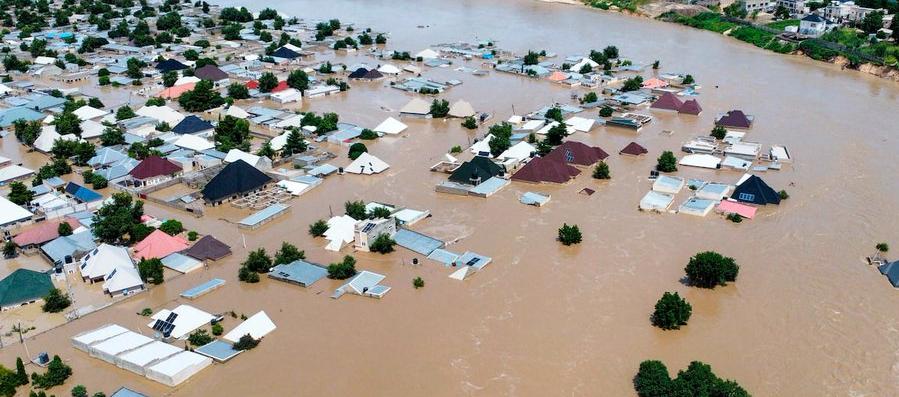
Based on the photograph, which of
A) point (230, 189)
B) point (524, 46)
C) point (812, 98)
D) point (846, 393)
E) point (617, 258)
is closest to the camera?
point (846, 393)

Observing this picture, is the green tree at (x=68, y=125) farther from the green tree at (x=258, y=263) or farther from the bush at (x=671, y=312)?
the bush at (x=671, y=312)

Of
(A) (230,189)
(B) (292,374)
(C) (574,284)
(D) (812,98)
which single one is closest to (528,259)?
(C) (574,284)

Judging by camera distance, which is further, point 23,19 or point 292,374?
point 23,19

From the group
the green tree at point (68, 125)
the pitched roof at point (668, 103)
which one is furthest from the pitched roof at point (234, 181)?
the pitched roof at point (668, 103)

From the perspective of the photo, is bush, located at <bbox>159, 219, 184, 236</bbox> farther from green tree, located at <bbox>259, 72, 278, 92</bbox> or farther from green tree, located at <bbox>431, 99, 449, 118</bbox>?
green tree, located at <bbox>259, 72, 278, 92</bbox>

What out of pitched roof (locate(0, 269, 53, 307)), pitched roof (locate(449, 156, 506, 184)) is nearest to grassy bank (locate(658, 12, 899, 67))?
pitched roof (locate(449, 156, 506, 184))

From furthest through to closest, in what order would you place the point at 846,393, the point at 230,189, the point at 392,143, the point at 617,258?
the point at 392,143
the point at 230,189
the point at 617,258
the point at 846,393

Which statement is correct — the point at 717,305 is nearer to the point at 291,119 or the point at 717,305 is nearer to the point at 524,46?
the point at 291,119
